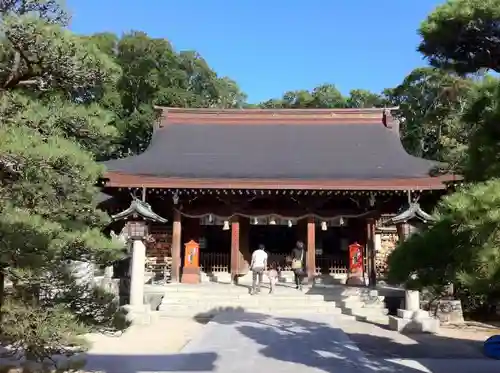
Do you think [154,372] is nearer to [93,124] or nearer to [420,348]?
[93,124]

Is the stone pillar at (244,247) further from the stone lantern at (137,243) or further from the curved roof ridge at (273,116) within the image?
the curved roof ridge at (273,116)

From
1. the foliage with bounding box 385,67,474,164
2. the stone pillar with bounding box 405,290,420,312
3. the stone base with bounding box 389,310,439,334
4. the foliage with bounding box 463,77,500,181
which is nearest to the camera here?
the foliage with bounding box 463,77,500,181

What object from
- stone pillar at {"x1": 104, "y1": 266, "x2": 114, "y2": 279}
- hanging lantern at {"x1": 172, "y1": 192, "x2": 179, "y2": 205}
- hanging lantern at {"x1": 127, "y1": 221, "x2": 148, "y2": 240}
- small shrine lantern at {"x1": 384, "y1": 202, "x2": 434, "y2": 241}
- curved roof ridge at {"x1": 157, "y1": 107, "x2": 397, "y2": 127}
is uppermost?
curved roof ridge at {"x1": 157, "y1": 107, "x2": 397, "y2": 127}

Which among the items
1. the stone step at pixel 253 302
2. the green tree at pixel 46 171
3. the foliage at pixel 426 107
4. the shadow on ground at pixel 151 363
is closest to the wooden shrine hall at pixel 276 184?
the stone step at pixel 253 302

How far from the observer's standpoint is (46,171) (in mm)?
3637

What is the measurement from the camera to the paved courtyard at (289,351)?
21.9 feet

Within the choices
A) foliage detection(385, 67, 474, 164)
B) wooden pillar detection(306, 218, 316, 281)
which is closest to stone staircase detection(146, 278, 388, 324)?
Answer: wooden pillar detection(306, 218, 316, 281)

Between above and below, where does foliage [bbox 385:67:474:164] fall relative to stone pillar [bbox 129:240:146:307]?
above

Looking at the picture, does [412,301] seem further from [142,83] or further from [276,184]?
[142,83]

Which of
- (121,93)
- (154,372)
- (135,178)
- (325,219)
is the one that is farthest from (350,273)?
(121,93)

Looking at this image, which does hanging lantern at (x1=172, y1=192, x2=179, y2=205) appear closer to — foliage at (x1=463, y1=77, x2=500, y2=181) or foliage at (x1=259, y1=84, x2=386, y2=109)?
foliage at (x1=463, y1=77, x2=500, y2=181)

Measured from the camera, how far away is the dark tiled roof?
15156 mm

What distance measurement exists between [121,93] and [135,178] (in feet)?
56.0

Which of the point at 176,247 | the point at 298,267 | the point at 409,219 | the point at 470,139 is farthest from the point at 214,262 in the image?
the point at 470,139
